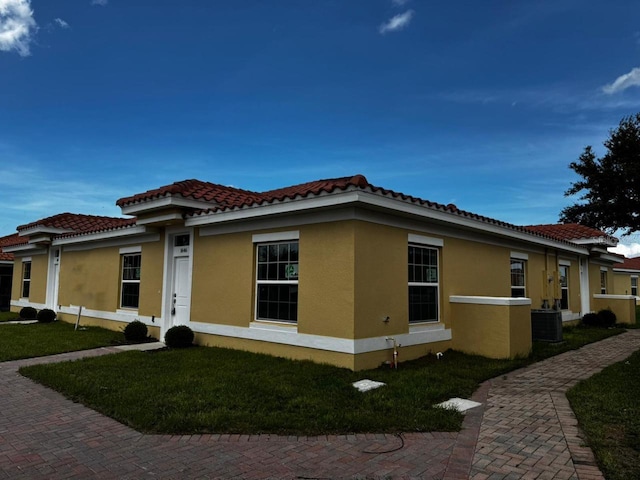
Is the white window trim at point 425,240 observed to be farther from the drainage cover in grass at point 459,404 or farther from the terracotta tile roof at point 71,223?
the terracotta tile roof at point 71,223

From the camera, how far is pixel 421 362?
322 inches

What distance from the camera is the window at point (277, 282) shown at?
8328mm

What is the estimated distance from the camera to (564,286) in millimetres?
15523

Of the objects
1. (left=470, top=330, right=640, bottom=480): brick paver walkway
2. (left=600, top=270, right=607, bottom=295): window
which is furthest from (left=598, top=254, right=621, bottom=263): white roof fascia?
(left=470, top=330, right=640, bottom=480): brick paver walkway

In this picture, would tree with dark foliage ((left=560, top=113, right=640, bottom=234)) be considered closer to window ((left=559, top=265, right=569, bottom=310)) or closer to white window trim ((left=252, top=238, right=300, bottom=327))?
window ((left=559, top=265, right=569, bottom=310))

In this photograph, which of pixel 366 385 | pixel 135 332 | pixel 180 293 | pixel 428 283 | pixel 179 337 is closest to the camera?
pixel 366 385

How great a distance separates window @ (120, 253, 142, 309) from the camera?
1236 cm

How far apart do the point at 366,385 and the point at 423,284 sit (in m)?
3.10

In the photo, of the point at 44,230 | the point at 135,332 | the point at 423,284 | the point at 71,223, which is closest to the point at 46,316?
the point at 44,230

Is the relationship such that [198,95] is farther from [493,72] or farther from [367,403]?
[367,403]

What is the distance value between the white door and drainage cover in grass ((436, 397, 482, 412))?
6.74 meters

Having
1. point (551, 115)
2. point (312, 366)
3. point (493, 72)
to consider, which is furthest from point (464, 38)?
point (312, 366)

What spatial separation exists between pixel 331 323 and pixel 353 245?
1.40 metres

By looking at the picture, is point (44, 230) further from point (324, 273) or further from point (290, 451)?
point (290, 451)
